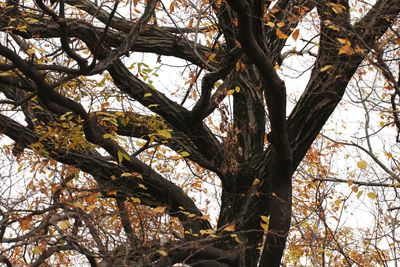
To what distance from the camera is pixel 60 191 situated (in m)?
6.68

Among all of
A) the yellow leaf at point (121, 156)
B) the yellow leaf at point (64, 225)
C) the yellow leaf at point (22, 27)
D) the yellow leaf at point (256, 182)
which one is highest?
the yellow leaf at point (22, 27)

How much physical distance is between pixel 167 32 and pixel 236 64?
1721mm

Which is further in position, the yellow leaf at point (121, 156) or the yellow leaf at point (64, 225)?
the yellow leaf at point (121, 156)

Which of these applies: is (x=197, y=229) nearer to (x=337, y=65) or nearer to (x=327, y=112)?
(x=327, y=112)

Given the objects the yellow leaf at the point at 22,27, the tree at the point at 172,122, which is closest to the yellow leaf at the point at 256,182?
the tree at the point at 172,122

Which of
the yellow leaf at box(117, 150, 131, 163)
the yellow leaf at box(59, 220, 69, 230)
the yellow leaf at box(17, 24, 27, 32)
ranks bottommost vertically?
the yellow leaf at box(59, 220, 69, 230)

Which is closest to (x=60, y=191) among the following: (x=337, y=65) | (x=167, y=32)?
(x=167, y=32)

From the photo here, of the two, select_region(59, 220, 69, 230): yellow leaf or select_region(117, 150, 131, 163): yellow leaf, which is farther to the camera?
select_region(117, 150, 131, 163): yellow leaf

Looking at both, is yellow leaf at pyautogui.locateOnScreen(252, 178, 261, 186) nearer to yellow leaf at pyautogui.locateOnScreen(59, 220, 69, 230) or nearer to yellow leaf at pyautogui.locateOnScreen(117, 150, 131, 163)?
yellow leaf at pyautogui.locateOnScreen(117, 150, 131, 163)

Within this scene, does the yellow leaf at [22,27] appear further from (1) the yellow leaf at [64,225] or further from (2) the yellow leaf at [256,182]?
(2) the yellow leaf at [256,182]

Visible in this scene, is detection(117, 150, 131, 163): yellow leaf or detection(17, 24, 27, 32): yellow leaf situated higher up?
detection(17, 24, 27, 32): yellow leaf

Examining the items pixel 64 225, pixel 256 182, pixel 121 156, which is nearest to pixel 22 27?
pixel 121 156

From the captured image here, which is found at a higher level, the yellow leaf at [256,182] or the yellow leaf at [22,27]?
the yellow leaf at [22,27]

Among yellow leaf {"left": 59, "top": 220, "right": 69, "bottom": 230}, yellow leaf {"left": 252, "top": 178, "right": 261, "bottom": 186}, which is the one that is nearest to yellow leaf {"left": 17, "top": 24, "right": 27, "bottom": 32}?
yellow leaf {"left": 59, "top": 220, "right": 69, "bottom": 230}
